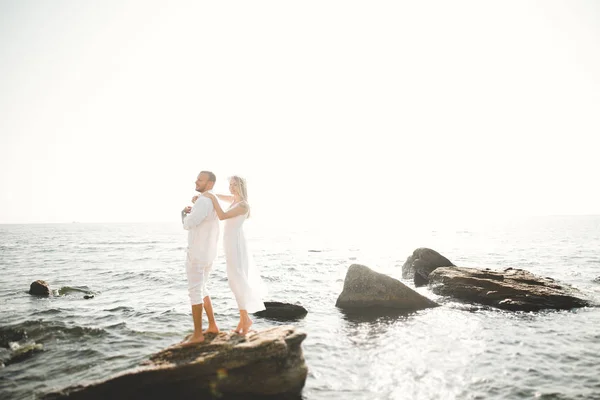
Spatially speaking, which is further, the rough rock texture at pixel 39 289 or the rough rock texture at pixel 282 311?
the rough rock texture at pixel 39 289

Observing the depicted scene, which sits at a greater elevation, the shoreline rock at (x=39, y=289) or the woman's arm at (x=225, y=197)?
the woman's arm at (x=225, y=197)

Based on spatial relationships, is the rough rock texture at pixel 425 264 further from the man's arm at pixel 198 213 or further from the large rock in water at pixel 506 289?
the man's arm at pixel 198 213

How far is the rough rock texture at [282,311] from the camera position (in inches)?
493

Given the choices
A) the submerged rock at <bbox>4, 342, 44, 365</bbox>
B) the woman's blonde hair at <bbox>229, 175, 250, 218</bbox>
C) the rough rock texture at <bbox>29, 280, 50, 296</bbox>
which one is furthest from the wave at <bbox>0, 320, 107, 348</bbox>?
the woman's blonde hair at <bbox>229, 175, 250, 218</bbox>

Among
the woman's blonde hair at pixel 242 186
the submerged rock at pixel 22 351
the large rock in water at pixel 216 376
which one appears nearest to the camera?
the large rock in water at pixel 216 376

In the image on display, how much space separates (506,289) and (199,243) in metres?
13.3

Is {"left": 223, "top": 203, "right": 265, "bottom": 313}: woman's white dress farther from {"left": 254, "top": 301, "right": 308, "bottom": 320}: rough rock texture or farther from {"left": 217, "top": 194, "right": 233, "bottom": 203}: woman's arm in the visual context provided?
{"left": 254, "top": 301, "right": 308, "bottom": 320}: rough rock texture

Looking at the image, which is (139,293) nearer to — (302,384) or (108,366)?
(108,366)

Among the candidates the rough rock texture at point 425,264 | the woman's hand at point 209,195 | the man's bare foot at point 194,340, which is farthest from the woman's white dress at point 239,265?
the rough rock texture at point 425,264

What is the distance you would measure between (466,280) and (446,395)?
10036 mm

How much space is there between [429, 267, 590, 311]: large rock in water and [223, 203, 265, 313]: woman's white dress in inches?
429

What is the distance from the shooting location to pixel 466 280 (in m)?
15.4

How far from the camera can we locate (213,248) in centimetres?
735

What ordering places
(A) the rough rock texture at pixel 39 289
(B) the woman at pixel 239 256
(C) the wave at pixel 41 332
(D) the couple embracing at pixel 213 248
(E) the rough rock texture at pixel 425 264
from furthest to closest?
(E) the rough rock texture at pixel 425 264 < (A) the rough rock texture at pixel 39 289 < (C) the wave at pixel 41 332 < (B) the woman at pixel 239 256 < (D) the couple embracing at pixel 213 248
